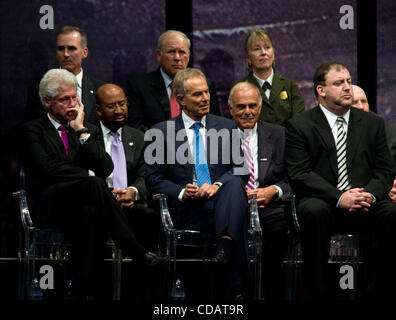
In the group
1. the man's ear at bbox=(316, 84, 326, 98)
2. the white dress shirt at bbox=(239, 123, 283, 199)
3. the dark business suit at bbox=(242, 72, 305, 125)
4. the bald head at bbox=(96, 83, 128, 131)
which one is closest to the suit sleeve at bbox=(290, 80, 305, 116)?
the dark business suit at bbox=(242, 72, 305, 125)

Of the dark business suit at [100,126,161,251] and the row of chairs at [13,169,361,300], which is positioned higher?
the dark business suit at [100,126,161,251]

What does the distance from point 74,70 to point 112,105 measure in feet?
1.75

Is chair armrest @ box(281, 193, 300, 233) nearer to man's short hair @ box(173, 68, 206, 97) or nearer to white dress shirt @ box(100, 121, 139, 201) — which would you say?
man's short hair @ box(173, 68, 206, 97)

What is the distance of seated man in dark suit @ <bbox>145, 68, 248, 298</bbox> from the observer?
4.77 meters

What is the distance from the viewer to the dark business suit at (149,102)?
5.70m

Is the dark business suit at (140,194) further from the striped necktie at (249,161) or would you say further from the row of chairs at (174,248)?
the striped necktie at (249,161)

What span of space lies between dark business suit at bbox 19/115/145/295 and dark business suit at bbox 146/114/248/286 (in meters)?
0.36

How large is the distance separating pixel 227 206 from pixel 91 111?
1344 millimetres

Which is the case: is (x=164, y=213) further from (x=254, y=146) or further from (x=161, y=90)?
(x=161, y=90)

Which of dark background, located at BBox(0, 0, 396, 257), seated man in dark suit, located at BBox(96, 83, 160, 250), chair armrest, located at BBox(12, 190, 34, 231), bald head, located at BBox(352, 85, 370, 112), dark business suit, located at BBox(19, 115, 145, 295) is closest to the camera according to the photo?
dark business suit, located at BBox(19, 115, 145, 295)

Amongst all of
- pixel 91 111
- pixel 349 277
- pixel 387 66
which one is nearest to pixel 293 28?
pixel 387 66

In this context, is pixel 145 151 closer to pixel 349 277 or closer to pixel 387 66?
pixel 349 277

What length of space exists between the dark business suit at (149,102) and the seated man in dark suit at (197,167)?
1.42 feet

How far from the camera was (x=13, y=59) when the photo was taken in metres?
6.50
